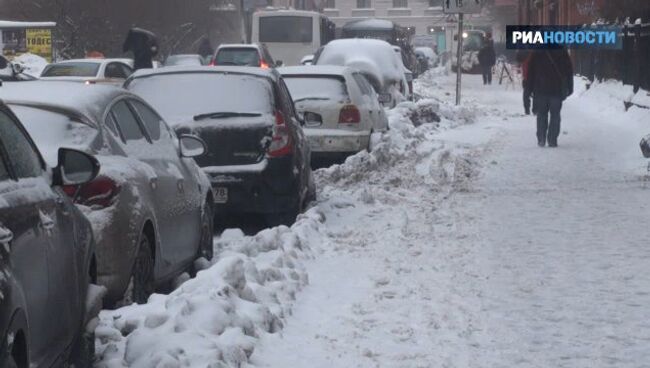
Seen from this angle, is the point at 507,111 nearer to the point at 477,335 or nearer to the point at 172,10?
the point at 477,335

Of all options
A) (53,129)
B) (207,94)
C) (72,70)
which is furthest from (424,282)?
(72,70)

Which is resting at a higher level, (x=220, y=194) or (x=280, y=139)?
(x=280, y=139)

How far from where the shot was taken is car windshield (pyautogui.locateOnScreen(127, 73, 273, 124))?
1216 centimetres

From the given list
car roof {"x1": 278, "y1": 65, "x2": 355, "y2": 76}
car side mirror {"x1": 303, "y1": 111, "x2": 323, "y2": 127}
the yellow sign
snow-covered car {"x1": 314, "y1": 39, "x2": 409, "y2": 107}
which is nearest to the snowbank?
car side mirror {"x1": 303, "y1": 111, "x2": 323, "y2": 127}

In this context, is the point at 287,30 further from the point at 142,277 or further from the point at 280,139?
the point at 142,277

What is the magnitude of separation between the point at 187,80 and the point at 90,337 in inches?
248

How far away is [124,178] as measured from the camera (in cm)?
781

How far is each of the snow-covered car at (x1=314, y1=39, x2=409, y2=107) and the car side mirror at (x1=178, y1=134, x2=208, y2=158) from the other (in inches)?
709

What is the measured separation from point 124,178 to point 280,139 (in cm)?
443

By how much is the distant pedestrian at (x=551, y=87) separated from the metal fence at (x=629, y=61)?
4.59 m

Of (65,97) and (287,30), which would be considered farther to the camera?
(287,30)

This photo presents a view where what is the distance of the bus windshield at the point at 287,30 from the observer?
46.6 metres

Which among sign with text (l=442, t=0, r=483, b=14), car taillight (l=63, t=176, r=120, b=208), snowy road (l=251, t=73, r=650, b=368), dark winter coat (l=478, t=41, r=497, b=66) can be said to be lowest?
snowy road (l=251, t=73, r=650, b=368)

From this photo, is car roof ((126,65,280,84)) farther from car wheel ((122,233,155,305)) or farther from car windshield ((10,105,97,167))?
car windshield ((10,105,97,167))
